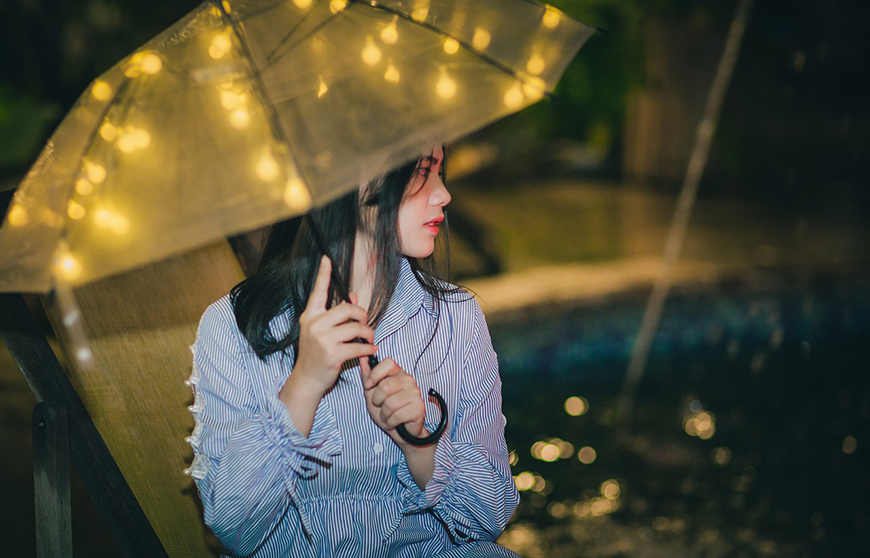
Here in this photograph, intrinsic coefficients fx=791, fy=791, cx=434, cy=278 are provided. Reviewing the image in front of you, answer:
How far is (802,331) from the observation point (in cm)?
577

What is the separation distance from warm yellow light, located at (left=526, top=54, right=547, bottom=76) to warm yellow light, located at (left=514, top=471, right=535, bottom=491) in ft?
9.33

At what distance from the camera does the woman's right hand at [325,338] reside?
1.66 metres

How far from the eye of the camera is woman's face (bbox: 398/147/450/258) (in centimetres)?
190

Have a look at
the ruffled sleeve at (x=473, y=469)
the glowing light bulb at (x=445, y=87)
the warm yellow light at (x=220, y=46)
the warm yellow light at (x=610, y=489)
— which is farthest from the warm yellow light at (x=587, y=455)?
the warm yellow light at (x=220, y=46)

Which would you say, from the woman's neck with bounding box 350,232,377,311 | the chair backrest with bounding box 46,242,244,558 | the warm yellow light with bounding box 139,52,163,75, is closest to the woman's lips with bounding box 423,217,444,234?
the woman's neck with bounding box 350,232,377,311

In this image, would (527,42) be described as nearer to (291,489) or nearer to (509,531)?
(291,489)

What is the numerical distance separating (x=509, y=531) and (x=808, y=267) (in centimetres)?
343

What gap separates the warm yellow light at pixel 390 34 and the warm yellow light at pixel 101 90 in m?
0.61

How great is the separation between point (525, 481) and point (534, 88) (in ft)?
9.65

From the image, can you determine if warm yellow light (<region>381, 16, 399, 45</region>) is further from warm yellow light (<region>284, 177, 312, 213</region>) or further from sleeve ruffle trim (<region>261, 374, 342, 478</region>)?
sleeve ruffle trim (<region>261, 374, 342, 478</region>)

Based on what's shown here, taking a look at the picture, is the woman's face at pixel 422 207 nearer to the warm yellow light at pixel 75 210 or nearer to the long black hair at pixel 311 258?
the long black hair at pixel 311 258

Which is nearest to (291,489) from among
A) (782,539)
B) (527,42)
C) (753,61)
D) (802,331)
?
(527,42)

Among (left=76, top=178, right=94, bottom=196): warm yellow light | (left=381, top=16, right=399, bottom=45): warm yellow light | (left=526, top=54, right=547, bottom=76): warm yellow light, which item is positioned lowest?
(left=526, top=54, right=547, bottom=76): warm yellow light

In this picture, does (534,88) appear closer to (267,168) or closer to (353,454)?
(267,168)
